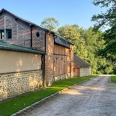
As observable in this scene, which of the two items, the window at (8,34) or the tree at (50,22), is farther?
the tree at (50,22)

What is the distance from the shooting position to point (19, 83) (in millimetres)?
18469

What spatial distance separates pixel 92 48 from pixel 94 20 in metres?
57.0

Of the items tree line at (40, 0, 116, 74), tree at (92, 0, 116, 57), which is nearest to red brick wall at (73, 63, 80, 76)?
tree line at (40, 0, 116, 74)

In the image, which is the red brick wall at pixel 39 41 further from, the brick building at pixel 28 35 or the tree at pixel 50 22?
the tree at pixel 50 22

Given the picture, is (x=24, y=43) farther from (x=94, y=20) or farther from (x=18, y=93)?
(x=94, y=20)

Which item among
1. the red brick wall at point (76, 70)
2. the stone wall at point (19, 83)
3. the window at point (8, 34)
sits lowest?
the stone wall at point (19, 83)

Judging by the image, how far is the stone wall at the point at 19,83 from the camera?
15.9m

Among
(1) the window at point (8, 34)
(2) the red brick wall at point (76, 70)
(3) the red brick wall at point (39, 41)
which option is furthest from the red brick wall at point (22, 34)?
(2) the red brick wall at point (76, 70)

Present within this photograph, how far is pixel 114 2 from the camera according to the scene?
1249 inches

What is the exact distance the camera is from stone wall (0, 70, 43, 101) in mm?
15906

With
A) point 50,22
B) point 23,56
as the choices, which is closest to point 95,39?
point 50,22

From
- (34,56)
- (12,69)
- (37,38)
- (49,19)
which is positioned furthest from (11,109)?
(49,19)

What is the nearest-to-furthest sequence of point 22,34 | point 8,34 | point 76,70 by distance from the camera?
point 22,34 → point 8,34 → point 76,70

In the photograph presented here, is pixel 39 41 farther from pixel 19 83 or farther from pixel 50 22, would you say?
pixel 50 22
